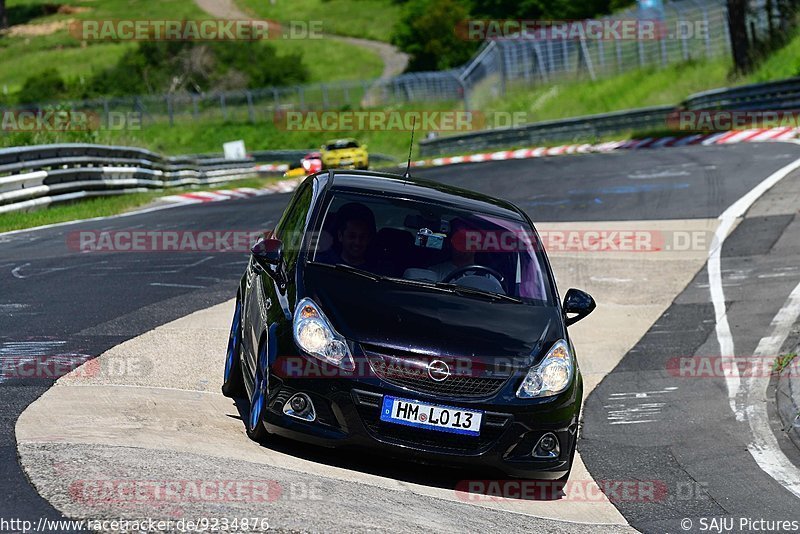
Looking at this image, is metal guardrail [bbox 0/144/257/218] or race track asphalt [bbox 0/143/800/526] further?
metal guardrail [bbox 0/144/257/218]

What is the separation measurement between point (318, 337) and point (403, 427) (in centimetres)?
66

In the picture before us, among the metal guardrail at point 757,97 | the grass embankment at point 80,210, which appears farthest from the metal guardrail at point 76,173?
the metal guardrail at point 757,97

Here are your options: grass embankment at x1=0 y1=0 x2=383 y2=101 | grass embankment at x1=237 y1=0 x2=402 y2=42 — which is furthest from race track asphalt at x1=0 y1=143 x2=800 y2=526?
grass embankment at x1=237 y1=0 x2=402 y2=42

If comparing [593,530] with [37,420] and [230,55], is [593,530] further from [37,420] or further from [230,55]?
[230,55]

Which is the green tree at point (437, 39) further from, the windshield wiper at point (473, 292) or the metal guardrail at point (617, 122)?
the windshield wiper at point (473, 292)

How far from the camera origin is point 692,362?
10297mm

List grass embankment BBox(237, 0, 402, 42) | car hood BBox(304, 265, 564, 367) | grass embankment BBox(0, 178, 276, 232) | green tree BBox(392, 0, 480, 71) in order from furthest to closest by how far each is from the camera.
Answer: grass embankment BBox(237, 0, 402, 42), green tree BBox(392, 0, 480, 71), grass embankment BBox(0, 178, 276, 232), car hood BBox(304, 265, 564, 367)

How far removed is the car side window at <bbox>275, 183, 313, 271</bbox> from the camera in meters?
7.34

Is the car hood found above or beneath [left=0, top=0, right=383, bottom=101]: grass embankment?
above

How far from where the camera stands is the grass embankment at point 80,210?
18.7 m

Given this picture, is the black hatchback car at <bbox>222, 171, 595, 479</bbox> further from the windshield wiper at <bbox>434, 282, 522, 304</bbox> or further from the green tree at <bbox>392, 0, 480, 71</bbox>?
the green tree at <bbox>392, 0, 480, 71</bbox>

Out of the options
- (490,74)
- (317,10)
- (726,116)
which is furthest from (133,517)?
(317,10)

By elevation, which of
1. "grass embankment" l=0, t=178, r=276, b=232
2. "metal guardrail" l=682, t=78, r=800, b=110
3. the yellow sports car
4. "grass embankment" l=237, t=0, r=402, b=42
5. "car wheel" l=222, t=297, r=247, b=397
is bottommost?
"grass embankment" l=237, t=0, r=402, b=42

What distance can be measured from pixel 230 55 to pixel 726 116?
57.0 m
